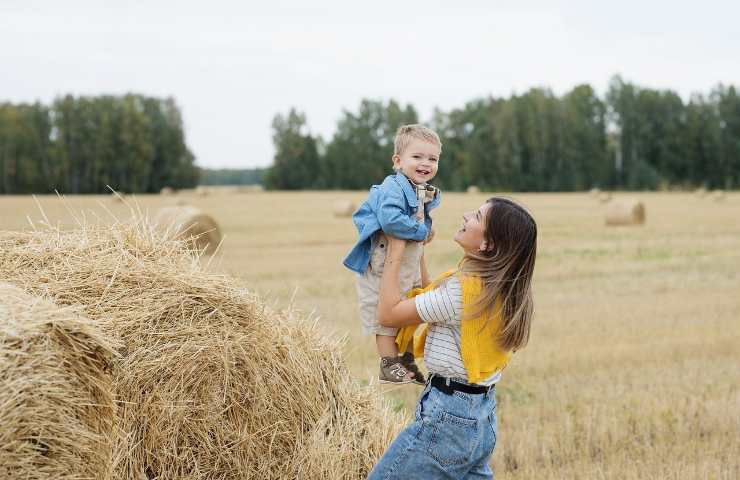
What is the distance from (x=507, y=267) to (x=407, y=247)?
0.43 m

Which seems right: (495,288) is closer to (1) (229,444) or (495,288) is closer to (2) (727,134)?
(1) (229,444)

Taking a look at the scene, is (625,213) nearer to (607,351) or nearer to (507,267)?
(607,351)

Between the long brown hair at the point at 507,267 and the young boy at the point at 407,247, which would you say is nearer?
the long brown hair at the point at 507,267

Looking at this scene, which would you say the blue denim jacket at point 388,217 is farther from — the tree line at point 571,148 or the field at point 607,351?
the tree line at point 571,148

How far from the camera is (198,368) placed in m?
3.51

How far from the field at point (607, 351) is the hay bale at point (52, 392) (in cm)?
110

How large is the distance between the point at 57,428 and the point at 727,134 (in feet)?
243

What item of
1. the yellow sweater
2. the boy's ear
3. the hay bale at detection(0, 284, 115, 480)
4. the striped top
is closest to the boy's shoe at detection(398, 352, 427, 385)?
the striped top

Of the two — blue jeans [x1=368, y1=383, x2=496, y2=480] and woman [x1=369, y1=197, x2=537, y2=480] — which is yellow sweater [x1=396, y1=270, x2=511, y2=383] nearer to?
woman [x1=369, y1=197, x2=537, y2=480]

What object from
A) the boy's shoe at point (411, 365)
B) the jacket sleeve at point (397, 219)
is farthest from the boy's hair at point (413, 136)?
the boy's shoe at point (411, 365)

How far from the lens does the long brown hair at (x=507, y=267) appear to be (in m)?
3.13

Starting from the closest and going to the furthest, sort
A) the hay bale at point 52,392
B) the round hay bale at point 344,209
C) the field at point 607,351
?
the hay bale at point 52,392
the field at point 607,351
the round hay bale at point 344,209

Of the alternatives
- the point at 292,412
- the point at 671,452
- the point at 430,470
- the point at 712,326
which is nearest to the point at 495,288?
the point at 430,470

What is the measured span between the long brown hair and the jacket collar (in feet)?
1.04
